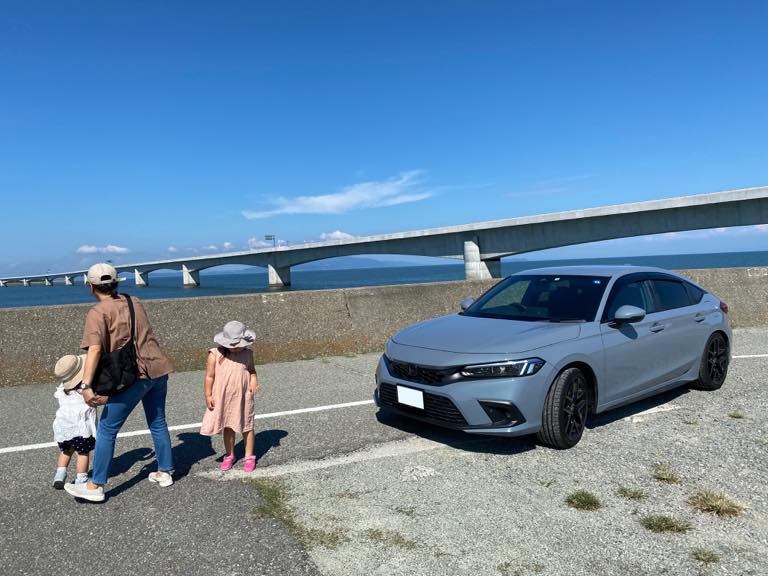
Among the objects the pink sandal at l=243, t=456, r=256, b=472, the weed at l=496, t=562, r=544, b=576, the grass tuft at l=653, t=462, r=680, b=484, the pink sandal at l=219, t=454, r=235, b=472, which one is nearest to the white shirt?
the pink sandal at l=219, t=454, r=235, b=472

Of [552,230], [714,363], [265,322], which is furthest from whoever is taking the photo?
[552,230]

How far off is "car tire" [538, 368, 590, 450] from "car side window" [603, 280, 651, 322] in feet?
2.41

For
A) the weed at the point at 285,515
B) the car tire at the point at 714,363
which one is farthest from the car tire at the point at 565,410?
the car tire at the point at 714,363

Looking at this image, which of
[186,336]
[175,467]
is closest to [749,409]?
[175,467]

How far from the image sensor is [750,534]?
2.86 metres

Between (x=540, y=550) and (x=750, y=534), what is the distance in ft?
3.72

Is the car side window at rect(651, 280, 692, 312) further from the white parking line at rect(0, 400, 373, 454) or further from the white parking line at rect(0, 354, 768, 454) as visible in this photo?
the white parking line at rect(0, 400, 373, 454)

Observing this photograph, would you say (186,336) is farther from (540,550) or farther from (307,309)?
(540,550)

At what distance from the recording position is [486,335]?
4391 millimetres

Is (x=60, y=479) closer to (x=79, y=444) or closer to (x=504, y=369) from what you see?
(x=79, y=444)

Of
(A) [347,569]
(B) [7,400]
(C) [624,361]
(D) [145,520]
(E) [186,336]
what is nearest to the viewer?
(A) [347,569]

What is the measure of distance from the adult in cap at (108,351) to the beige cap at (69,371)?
220mm

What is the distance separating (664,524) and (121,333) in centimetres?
329

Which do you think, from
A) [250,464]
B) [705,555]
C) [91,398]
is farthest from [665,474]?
[91,398]
